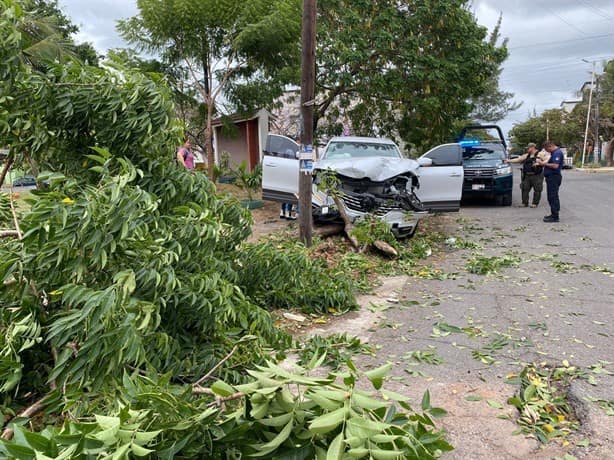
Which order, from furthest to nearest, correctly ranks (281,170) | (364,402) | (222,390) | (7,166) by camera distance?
1. (281,170)
2. (7,166)
3. (222,390)
4. (364,402)

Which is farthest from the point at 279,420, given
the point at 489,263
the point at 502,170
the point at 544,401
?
the point at 502,170

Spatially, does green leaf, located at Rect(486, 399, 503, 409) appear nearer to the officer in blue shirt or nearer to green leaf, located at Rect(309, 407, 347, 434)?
green leaf, located at Rect(309, 407, 347, 434)

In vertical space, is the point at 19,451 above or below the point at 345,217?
above

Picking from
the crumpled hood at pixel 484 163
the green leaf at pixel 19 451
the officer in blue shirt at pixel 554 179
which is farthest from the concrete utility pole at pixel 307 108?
the crumpled hood at pixel 484 163

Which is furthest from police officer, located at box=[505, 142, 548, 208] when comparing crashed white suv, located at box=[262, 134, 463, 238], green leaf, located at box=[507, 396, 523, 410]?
green leaf, located at box=[507, 396, 523, 410]

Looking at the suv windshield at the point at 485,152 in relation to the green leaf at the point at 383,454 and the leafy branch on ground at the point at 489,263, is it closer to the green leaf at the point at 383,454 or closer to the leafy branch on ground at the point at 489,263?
the leafy branch on ground at the point at 489,263

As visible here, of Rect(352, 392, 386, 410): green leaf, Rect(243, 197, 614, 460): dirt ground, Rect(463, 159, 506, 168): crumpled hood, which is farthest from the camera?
Rect(463, 159, 506, 168): crumpled hood

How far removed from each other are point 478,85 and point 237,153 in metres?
13.3

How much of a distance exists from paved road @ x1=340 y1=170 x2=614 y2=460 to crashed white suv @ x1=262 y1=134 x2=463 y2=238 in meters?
1.05

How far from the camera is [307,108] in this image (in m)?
7.14

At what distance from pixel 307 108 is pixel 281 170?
1812 millimetres

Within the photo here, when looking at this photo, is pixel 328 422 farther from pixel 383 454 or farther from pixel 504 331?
pixel 504 331

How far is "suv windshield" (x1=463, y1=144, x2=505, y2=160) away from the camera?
1432cm

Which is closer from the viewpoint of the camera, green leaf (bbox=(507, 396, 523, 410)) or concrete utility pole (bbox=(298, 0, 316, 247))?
green leaf (bbox=(507, 396, 523, 410))
